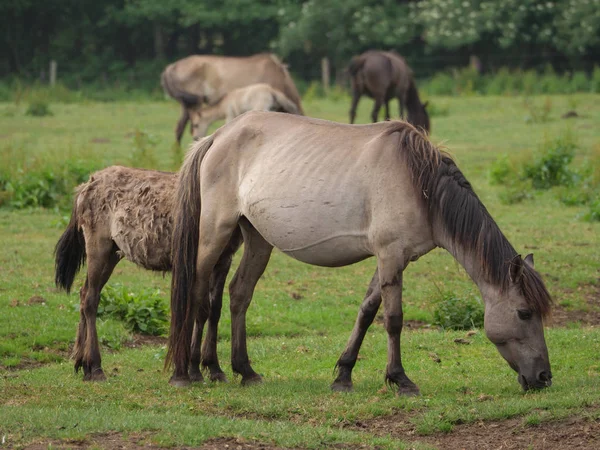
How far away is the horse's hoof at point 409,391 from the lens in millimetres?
6809

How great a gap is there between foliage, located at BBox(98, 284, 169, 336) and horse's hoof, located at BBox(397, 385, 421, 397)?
11.2 ft

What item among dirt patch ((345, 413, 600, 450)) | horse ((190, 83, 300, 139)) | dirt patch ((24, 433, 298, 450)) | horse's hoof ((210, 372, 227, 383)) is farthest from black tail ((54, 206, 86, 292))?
horse ((190, 83, 300, 139))

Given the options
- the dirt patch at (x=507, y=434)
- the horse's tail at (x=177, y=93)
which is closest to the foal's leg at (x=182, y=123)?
the horse's tail at (x=177, y=93)

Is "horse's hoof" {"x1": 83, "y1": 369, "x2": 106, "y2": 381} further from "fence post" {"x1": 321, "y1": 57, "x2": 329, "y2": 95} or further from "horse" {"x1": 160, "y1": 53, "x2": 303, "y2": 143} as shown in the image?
"fence post" {"x1": 321, "y1": 57, "x2": 329, "y2": 95}

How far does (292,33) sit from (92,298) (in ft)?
102

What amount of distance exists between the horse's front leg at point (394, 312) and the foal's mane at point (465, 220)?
1.43ft

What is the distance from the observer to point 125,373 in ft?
25.8

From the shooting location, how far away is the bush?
9648 mm

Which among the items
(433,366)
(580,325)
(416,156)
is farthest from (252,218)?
(580,325)

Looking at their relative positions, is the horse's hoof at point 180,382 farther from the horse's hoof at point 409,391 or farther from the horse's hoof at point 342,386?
the horse's hoof at point 409,391

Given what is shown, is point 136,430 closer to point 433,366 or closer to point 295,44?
point 433,366

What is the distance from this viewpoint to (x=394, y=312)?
6.80 meters

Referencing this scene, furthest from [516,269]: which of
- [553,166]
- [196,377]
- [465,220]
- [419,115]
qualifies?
[419,115]

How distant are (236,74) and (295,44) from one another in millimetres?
16705
